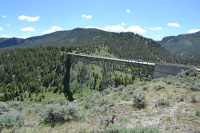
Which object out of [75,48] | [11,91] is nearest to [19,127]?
[11,91]

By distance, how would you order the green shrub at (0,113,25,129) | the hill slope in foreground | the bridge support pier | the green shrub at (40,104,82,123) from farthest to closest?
the bridge support pier
the green shrub at (40,104,82,123)
the green shrub at (0,113,25,129)
the hill slope in foreground

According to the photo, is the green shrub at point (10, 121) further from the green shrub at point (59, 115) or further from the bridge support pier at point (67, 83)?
the bridge support pier at point (67, 83)

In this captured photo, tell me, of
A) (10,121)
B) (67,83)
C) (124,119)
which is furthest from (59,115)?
(67,83)

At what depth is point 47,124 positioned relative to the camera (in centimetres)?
942

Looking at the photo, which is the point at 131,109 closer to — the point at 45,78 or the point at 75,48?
the point at 45,78

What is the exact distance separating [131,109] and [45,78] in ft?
235

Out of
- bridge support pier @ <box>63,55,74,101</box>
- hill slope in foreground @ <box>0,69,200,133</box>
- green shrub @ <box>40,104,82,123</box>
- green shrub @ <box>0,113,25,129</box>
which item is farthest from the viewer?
bridge support pier @ <box>63,55,74,101</box>

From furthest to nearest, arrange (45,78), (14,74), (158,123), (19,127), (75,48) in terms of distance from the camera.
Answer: (75,48), (14,74), (45,78), (19,127), (158,123)

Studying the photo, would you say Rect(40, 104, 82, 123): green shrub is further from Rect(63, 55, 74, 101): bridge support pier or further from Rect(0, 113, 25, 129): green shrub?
Rect(63, 55, 74, 101): bridge support pier

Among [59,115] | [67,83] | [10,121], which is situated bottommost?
[67,83]

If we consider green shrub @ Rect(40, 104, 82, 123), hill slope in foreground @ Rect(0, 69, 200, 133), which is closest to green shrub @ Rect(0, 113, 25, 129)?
hill slope in foreground @ Rect(0, 69, 200, 133)

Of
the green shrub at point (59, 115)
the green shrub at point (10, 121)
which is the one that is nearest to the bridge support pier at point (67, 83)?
the green shrub at point (59, 115)

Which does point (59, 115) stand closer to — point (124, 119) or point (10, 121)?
point (10, 121)

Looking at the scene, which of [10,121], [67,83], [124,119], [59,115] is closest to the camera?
[10,121]
